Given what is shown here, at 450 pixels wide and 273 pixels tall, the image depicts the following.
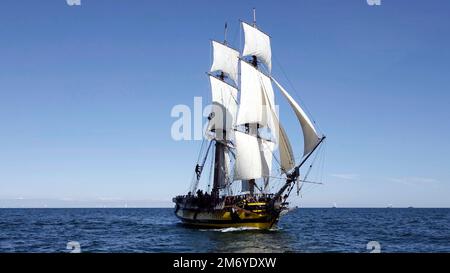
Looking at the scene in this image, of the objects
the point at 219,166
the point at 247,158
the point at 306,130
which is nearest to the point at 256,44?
the point at 247,158

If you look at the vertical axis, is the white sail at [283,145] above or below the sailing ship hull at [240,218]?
above

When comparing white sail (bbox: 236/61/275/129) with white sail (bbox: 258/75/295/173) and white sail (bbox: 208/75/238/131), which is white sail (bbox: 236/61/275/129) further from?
white sail (bbox: 208/75/238/131)

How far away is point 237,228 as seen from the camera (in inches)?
2240

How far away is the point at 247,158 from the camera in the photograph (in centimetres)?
6397

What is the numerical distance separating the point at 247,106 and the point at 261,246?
28819 mm

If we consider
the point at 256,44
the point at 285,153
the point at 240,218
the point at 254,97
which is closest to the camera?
the point at 240,218

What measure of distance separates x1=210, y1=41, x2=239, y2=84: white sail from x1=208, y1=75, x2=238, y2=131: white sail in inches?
81.4

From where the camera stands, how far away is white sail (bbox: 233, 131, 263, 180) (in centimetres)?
6347

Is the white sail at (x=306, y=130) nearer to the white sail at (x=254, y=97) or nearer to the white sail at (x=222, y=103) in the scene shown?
the white sail at (x=254, y=97)

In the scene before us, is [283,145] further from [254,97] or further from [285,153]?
[254,97]

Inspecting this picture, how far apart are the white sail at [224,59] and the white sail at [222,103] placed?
6.79 ft

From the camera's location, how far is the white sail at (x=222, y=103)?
77.0m

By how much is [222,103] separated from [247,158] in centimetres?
1739
